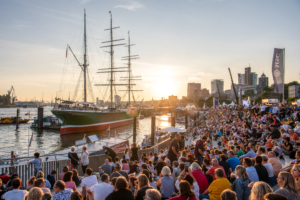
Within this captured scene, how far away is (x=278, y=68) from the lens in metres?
15.6

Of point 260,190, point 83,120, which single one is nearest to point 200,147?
point 260,190

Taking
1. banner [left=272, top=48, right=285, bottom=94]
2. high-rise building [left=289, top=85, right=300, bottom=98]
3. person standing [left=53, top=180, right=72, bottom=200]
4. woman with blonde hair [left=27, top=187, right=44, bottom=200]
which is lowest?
person standing [left=53, top=180, right=72, bottom=200]

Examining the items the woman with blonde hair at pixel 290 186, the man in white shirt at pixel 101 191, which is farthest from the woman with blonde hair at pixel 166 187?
the woman with blonde hair at pixel 290 186

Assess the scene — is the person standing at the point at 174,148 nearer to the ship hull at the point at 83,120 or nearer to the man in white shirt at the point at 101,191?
the man in white shirt at the point at 101,191

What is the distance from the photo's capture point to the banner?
1548 cm

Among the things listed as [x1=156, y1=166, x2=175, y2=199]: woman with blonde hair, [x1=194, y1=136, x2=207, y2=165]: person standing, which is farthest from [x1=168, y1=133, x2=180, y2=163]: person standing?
[x1=156, y1=166, x2=175, y2=199]: woman with blonde hair

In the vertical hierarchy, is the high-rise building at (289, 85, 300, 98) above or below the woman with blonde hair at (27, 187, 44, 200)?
above

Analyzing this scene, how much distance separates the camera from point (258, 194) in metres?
2.83

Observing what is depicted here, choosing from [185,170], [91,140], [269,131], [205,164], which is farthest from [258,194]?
[91,140]

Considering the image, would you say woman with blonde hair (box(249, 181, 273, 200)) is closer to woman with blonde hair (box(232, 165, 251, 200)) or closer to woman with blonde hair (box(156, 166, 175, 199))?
woman with blonde hair (box(232, 165, 251, 200))

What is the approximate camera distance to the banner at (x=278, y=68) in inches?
610

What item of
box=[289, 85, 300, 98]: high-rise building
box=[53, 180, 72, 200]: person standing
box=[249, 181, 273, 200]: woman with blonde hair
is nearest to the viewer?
box=[249, 181, 273, 200]: woman with blonde hair

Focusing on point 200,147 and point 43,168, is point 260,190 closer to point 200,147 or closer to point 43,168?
point 200,147

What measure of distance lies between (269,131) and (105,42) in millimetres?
57900
